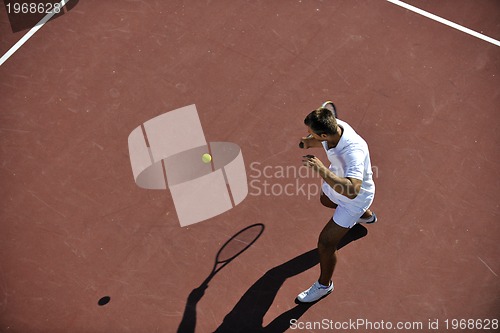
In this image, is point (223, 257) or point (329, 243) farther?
point (223, 257)

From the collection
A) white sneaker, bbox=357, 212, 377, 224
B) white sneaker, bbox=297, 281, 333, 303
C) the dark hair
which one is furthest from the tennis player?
white sneaker, bbox=357, 212, 377, 224

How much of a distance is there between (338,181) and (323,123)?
0.73 m

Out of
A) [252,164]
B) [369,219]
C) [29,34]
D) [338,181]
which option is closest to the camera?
[338,181]

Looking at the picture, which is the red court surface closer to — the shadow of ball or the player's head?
the shadow of ball

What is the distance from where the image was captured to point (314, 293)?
27.1ft

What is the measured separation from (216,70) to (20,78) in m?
3.35

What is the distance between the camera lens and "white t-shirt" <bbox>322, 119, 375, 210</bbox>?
725 cm

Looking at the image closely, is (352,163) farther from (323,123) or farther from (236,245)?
(236,245)

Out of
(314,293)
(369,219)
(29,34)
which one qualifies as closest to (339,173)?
(369,219)

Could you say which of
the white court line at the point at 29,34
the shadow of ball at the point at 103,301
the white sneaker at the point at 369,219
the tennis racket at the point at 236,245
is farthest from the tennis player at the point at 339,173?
the white court line at the point at 29,34

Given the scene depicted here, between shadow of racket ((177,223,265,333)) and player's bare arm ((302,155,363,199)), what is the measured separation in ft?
6.61

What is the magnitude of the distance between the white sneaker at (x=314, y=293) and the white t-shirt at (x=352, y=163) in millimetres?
1327

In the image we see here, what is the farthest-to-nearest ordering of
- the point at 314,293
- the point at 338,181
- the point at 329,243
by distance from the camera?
the point at 314,293 → the point at 329,243 → the point at 338,181

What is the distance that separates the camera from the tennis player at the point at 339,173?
718 centimetres
